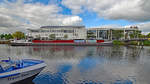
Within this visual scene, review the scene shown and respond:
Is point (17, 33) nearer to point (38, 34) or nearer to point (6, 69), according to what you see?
point (38, 34)

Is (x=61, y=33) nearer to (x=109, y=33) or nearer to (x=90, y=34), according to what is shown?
(x=90, y=34)

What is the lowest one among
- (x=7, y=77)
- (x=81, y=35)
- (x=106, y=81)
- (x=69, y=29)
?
(x=106, y=81)

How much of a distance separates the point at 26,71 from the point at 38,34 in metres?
119

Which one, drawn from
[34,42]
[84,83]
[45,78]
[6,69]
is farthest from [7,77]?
[34,42]

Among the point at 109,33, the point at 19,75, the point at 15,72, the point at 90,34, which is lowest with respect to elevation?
the point at 19,75

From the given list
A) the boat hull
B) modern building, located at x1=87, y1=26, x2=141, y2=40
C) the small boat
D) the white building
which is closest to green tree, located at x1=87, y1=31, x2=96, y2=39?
modern building, located at x1=87, y1=26, x2=141, y2=40

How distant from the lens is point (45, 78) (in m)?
14.6

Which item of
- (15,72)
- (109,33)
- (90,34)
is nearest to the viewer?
(15,72)

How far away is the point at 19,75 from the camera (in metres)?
11.0

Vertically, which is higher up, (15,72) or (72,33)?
(72,33)

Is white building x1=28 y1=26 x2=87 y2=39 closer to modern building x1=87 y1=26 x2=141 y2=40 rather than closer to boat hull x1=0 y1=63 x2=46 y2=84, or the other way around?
modern building x1=87 y1=26 x2=141 y2=40

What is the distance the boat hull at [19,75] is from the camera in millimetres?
10116

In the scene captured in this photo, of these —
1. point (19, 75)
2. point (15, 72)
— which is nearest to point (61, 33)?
point (19, 75)

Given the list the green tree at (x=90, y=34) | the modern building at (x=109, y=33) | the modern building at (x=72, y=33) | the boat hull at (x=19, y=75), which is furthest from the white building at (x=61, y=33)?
the boat hull at (x=19, y=75)
